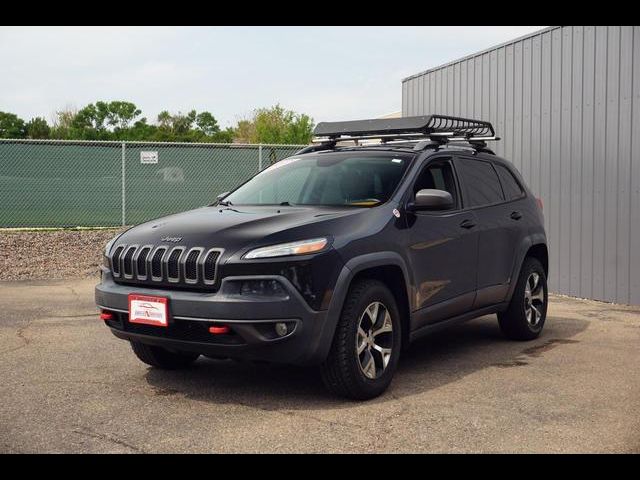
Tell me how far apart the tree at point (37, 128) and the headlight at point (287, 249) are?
72107mm

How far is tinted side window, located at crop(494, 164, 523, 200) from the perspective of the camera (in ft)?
23.8

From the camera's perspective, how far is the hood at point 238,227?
4.89 meters

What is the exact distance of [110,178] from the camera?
16328 mm

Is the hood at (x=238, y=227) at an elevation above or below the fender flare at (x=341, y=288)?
above

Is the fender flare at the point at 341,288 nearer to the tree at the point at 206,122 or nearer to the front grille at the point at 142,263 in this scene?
the front grille at the point at 142,263

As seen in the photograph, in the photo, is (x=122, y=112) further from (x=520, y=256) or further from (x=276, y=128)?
(x=520, y=256)

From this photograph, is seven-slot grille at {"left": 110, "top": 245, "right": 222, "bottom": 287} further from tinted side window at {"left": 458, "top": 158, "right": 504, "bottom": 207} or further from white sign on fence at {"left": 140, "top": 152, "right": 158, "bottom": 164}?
white sign on fence at {"left": 140, "top": 152, "right": 158, "bottom": 164}

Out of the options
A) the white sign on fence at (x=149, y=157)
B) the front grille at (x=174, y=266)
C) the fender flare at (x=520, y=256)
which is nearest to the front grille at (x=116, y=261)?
the front grille at (x=174, y=266)

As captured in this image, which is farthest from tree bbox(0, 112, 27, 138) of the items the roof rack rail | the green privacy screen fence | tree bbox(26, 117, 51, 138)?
the roof rack rail

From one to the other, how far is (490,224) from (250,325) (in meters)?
2.78

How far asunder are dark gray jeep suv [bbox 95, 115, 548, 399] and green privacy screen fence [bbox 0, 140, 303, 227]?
10.1 metres

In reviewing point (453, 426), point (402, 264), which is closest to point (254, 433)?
point (453, 426)

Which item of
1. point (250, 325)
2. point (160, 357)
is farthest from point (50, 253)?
point (250, 325)

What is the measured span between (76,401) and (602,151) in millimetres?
7256
